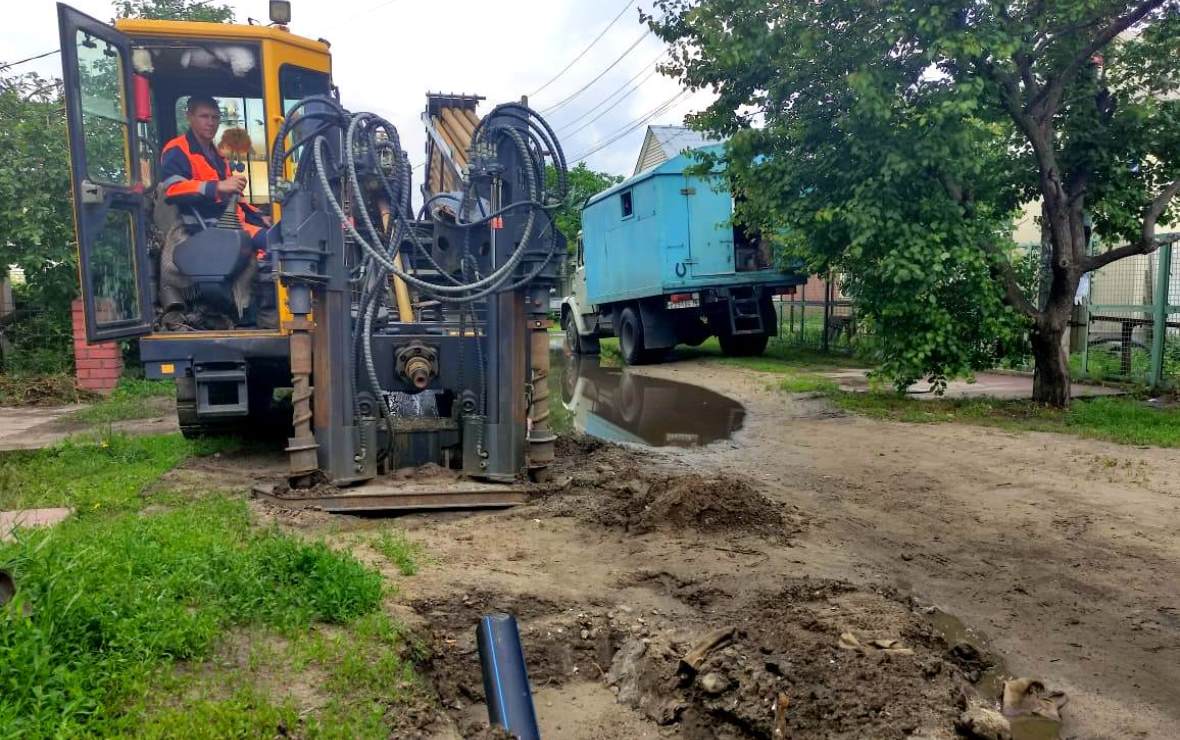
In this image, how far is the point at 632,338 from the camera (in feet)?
58.9

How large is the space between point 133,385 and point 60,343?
5.24 feet

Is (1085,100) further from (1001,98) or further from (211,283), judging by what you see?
(211,283)

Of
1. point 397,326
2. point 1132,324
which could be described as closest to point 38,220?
point 397,326

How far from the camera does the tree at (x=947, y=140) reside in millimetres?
8734

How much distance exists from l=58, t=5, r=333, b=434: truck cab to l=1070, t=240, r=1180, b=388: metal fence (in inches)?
394

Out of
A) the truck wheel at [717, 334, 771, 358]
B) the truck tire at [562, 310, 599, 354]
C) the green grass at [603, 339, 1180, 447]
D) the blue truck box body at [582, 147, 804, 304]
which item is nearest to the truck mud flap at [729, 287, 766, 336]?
the blue truck box body at [582, 147, 804, 304]

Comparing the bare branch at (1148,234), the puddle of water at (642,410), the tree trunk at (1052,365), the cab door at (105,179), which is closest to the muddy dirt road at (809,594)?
the cab door at (105,179)

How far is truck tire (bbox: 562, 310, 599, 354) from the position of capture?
71.9 ft

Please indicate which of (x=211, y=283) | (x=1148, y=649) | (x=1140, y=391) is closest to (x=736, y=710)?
(x=1148, y=649)

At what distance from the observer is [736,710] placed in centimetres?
329

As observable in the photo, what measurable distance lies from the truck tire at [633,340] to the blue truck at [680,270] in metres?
0.02

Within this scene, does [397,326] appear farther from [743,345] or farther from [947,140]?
[743,345]

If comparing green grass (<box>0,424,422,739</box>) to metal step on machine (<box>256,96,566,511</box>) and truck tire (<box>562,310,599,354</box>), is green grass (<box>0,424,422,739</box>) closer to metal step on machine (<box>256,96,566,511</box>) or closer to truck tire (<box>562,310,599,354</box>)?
metal step on machine (<box>256,96,566,511</box>)

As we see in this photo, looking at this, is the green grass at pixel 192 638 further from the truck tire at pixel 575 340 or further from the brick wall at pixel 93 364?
the truck tire at pixel 575 340
